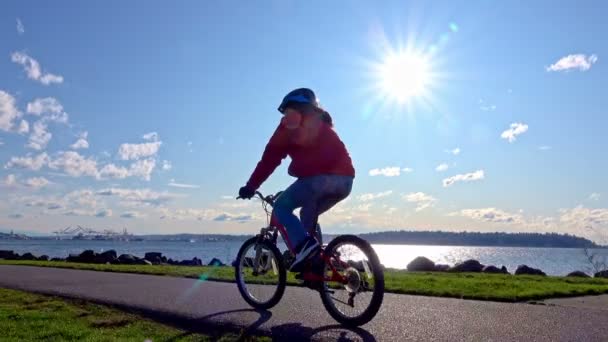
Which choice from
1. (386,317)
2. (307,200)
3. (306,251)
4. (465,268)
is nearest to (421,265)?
(465,268)

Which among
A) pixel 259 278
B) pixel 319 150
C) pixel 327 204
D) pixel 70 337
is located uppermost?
pixel 319 150

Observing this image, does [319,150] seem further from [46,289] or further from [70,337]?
[46,289]

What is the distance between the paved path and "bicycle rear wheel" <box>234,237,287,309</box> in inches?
→ 6.6

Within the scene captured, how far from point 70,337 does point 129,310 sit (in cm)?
164

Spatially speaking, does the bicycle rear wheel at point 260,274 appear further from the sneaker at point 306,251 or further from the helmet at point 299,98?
the helmet at point 299,98

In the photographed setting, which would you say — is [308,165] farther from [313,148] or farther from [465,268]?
[465,268]

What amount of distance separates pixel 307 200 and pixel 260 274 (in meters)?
1.56

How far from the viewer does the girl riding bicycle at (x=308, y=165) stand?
5508 millimetres

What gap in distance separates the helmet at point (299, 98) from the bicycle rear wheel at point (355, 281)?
140cm

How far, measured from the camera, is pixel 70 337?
4.80 meters

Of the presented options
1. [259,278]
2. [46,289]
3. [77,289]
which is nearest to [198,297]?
[259,278]

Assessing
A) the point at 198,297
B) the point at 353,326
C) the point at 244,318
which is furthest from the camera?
the point at 198,297

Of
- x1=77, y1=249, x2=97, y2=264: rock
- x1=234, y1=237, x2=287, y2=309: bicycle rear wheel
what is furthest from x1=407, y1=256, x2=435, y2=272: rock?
x1=234, y1=237, x2=287, y2=309: bicycle rear wheel

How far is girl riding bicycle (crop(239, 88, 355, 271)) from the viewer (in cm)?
551
